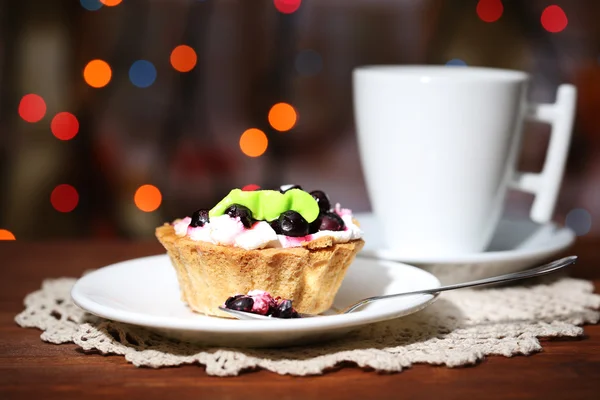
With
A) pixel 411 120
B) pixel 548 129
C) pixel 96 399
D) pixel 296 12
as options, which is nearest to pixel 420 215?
pixel 411 120

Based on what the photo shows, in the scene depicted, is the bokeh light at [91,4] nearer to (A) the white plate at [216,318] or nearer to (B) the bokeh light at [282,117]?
(B) the bokeh light at [282,117]

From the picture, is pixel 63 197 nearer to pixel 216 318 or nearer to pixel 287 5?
pixel 287 5

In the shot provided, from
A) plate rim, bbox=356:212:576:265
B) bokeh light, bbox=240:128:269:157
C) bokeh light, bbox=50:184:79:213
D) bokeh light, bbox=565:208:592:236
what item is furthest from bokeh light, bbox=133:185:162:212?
plate rim, bbox=356:212:576:265

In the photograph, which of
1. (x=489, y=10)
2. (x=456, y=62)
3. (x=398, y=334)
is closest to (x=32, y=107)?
(x=456, y=62)

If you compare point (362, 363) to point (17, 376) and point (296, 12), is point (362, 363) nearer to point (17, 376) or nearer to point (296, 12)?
point (17, 376)

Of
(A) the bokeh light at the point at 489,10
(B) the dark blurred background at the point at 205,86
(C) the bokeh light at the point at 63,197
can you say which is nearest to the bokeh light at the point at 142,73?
(B) the dark blurred background at the point at 205,86

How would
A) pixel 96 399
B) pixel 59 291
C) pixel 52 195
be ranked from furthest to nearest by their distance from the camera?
pixel 52 195 < pixel 59 291 < pixel 96 399

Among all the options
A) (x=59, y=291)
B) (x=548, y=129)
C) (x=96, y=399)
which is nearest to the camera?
(x=96, y=399)
